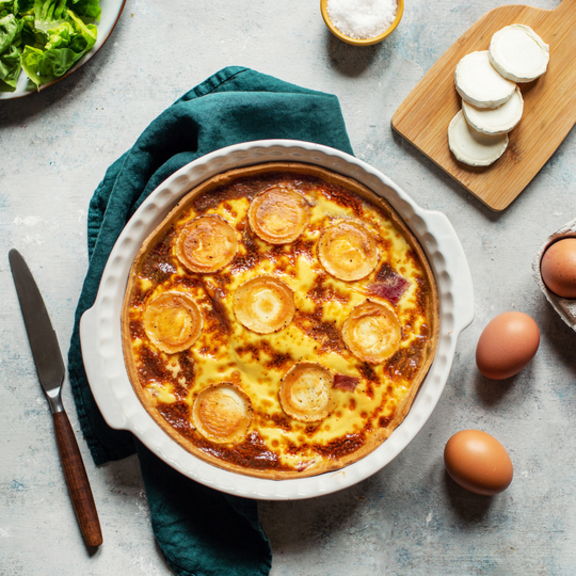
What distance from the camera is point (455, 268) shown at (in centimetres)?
203

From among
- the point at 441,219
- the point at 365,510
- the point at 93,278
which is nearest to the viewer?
the point at 441,219

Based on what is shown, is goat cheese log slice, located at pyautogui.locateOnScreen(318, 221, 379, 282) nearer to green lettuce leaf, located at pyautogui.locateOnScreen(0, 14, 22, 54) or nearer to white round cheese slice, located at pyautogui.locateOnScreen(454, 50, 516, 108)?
white round cheese slice, located at pyautogui.locateOnScreen(454, 50, 516, 108)

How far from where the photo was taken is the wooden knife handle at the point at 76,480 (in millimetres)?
2295

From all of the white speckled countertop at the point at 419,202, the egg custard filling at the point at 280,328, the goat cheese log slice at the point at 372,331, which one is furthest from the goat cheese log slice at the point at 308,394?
the white speckled countertop at the point at 419,202

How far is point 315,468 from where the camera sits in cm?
205

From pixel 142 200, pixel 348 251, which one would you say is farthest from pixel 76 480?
pixel 348 251

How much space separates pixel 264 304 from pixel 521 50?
6.25 feet

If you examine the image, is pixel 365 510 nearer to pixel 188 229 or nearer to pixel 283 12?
pixel 188 229

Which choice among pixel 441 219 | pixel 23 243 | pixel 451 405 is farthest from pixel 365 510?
pixel 23 243

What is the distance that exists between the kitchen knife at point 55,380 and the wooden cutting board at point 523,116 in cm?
218

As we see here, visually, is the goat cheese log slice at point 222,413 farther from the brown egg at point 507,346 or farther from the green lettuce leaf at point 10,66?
the green lettuce leaf at point 10,66

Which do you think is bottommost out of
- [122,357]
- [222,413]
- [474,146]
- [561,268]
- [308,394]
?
[122,357]

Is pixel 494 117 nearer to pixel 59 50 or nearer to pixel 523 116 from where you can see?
pixel 523 116

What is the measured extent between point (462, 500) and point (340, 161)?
1922mm
